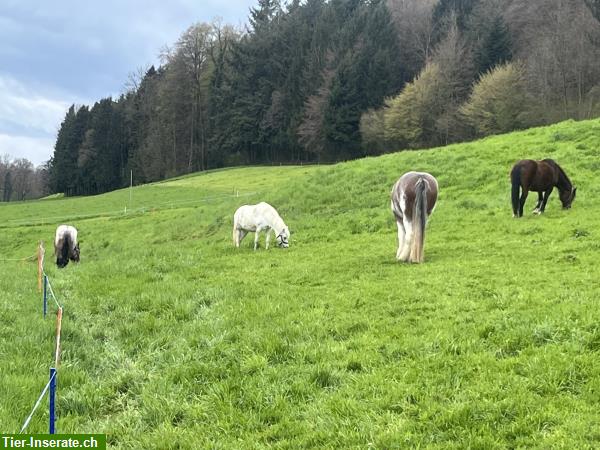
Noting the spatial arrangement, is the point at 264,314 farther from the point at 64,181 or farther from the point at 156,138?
the point at 64,181

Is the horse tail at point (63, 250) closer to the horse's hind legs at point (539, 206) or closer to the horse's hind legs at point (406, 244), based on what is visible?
the horse's hind legs at point (406, 244)

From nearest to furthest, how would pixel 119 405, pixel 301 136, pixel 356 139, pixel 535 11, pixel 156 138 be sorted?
1. pixel 119 405
2. pixel 535 11
3. pixel 356 139
4. pixel 301 136
5. pixel 156 138

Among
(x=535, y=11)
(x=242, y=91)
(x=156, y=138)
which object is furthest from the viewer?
(x=156, y=138)

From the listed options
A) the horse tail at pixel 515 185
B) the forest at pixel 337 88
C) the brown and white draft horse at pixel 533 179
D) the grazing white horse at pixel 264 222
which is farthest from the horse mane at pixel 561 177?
the forest at pixel 337 88

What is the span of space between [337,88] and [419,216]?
205ft

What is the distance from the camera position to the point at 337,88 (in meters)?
71.1

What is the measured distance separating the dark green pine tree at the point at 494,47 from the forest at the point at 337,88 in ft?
0.49

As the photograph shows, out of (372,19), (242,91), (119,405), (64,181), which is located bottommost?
(119,405)

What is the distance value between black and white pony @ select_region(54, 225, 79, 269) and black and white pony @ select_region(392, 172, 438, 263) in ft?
39.9

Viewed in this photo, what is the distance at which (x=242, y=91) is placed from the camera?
86375 mm

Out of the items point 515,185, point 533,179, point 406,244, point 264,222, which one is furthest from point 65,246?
point 533,179

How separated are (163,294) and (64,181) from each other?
356 ft

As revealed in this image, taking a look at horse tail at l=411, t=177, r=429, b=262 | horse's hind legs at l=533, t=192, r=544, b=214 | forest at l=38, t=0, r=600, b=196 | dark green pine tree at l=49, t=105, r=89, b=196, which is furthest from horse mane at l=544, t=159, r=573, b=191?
dark green pine tree at l=49, t=105, r=89, b=196

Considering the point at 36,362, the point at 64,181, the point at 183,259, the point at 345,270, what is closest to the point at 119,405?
the point at 36,362
